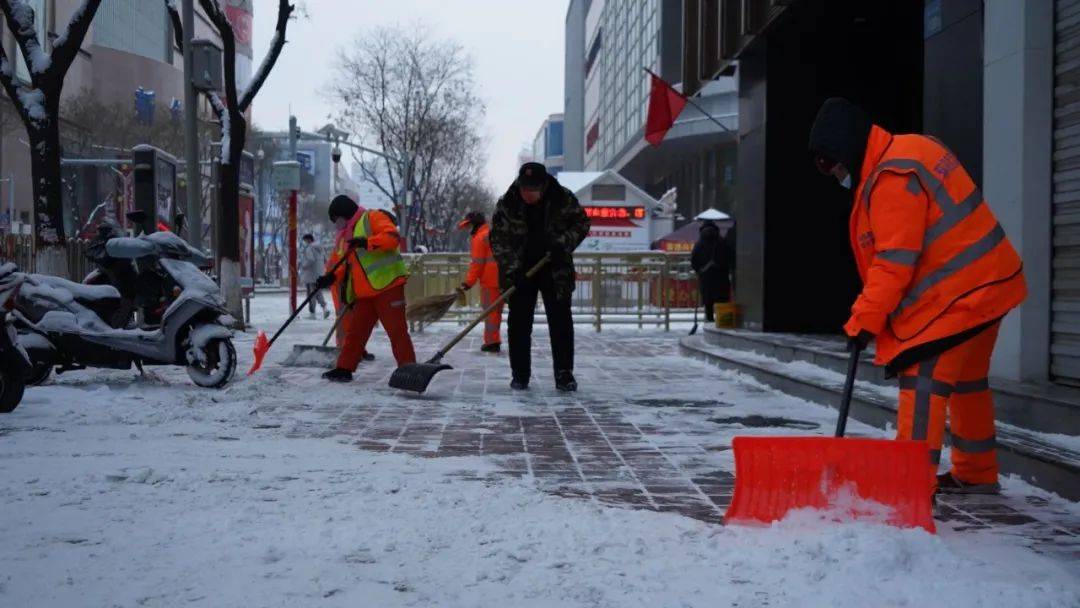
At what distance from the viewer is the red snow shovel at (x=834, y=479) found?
12.9 feet

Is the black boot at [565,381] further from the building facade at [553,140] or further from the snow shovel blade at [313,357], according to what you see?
the building facade at [553,140]

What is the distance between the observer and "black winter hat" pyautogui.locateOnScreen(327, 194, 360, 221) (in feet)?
34.2

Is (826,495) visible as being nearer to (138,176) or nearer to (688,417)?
(688,417)

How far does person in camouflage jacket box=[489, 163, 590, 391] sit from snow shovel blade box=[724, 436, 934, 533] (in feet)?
15.6

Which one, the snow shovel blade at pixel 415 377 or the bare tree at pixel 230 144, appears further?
the bare tree at pixel 230 144

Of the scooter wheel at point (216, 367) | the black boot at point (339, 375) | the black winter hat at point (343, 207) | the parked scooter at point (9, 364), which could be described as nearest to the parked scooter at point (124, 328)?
the scooter wheel at point (216, 367)

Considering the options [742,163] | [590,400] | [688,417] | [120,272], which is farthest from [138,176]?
[688,417]

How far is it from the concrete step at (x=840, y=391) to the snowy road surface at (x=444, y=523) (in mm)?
116

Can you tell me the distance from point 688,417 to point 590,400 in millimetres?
1144

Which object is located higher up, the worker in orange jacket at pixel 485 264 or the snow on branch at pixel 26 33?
the snow on branch at pixel 26 33

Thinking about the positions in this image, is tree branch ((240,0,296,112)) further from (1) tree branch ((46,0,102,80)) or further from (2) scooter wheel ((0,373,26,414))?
(2) scooter wheel ((0,373,26,414))

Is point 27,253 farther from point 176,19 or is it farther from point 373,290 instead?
point 373,290

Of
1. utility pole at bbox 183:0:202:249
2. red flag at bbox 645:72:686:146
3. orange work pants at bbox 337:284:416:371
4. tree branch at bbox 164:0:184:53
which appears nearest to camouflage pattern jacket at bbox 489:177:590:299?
orange work pants at bbox 337:284:416:371

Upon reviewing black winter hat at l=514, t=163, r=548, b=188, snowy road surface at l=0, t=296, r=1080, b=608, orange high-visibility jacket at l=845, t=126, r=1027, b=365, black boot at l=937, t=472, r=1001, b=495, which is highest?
black winter hat at l=514, t=163, r=548, b=188
